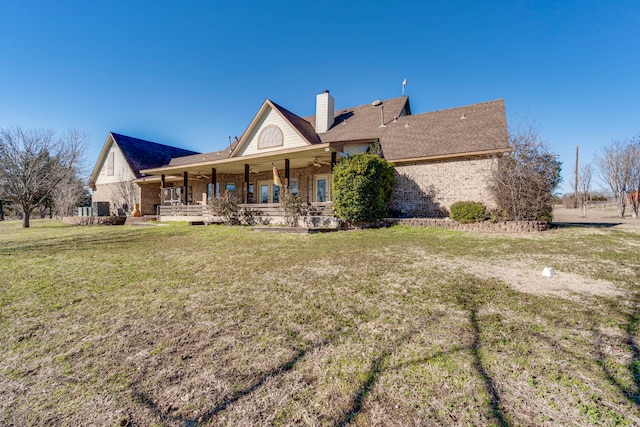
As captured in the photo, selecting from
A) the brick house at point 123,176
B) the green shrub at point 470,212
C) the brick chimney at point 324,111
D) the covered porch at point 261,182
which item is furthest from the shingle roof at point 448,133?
the brick house at point 123,176

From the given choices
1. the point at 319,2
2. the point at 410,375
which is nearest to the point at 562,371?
the point at 410,375

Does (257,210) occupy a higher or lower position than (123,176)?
lower

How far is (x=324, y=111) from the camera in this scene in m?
18.3

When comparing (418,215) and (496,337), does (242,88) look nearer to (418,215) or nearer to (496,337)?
(418,215)

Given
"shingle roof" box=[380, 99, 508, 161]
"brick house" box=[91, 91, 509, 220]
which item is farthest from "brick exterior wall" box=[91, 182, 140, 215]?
"shingle roof" box=[380, 99, 508, 161]

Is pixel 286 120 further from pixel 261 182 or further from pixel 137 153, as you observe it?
pixel 137 153

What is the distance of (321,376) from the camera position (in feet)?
6.67

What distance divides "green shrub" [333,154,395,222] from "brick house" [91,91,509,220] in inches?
43.5

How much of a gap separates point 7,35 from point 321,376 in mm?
19325

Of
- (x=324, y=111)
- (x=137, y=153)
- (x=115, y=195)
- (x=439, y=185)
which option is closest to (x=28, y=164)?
(x=115, y=195)

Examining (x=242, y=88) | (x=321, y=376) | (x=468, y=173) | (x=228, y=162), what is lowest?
(x=321, y=376)

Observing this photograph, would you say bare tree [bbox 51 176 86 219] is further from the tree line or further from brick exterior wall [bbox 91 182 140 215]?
the tree line

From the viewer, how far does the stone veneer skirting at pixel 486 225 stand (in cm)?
911

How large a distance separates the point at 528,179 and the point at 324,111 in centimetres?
1273
